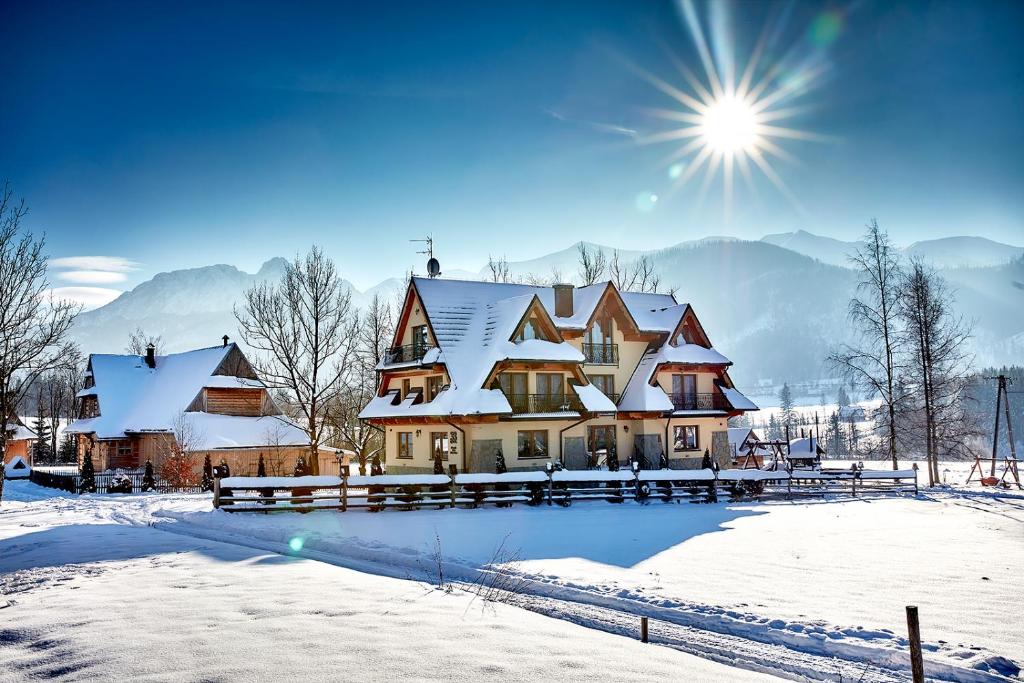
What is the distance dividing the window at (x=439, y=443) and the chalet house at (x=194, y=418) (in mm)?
15454

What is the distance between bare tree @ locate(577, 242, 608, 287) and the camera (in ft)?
206

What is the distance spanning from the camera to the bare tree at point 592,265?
62.7 m

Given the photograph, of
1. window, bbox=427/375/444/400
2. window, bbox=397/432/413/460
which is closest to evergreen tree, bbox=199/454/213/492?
window, bbox=397/432/413/460

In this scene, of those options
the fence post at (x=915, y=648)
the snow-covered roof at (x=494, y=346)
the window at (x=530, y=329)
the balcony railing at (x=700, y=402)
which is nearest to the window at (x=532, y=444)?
the snow-covered roof at (x=494, y=346)

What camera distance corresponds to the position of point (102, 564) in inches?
601

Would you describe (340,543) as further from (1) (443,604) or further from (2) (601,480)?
(2) (601,480)

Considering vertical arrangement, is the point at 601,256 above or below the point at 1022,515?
above

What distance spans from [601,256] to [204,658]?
57512 mm

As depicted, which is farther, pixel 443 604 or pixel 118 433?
pixel 118 433

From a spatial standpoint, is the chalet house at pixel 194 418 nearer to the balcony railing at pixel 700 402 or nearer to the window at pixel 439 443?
the window at pixel 439 443

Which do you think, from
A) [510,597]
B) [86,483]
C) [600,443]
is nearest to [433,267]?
[600,443]

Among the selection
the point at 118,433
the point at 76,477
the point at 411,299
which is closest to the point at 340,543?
the point at 411,299

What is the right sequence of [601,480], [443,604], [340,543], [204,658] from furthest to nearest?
[601,480] < [340,543] < [443,604] < [204,658]

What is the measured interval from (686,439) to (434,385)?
1634cm
